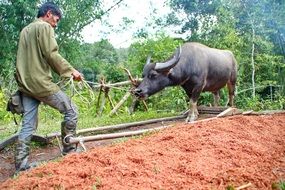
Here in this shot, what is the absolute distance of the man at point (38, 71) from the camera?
16.3ft

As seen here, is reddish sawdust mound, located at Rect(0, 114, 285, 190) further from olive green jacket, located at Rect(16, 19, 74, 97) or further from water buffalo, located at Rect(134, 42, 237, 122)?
water buffalo, located at Rect(134, 42, 237, 122)

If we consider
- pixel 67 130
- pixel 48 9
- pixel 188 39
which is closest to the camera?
pixel 48 9

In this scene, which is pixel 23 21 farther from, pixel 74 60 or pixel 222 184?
pixel 222 184

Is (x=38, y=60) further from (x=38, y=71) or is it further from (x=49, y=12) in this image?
(x=49, y=12)

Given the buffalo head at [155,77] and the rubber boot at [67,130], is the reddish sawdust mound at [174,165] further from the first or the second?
the buffalo head at [155,77]

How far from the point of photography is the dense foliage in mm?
12047

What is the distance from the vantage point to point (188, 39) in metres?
19.2

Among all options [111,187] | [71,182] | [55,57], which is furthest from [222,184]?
[55,57]

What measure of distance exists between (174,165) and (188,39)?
15.6 metres

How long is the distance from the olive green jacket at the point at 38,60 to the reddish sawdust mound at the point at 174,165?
1.03m

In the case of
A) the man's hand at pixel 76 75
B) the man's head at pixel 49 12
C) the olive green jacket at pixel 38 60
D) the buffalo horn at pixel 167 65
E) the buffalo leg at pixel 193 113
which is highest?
the man's head at pixel 49 12

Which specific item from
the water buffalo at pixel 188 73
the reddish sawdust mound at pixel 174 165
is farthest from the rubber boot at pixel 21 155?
the water buffalo at pixel 188 73

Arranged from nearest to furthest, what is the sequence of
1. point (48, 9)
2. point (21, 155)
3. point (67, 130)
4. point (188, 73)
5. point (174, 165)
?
point (174, 165), point (21, 155), point (48, 9), point (67, 130), point (188, 73)

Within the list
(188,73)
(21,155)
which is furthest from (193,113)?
(21,155)
